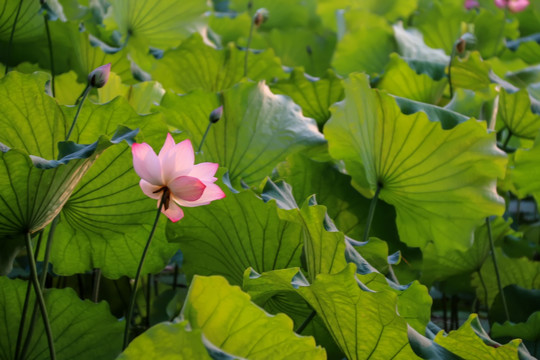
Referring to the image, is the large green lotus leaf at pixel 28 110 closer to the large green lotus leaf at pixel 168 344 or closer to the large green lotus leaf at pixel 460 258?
the large green lotus leaf at pixel 168 344

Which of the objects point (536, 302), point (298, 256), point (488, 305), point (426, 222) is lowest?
point (488, 305)

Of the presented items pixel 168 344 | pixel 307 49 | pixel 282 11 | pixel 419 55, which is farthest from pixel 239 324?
pixel 282 11

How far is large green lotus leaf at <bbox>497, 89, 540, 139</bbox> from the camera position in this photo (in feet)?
4.35

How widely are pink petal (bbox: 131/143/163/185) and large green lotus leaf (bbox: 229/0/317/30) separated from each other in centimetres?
165

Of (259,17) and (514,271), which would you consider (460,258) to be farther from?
(259,17)

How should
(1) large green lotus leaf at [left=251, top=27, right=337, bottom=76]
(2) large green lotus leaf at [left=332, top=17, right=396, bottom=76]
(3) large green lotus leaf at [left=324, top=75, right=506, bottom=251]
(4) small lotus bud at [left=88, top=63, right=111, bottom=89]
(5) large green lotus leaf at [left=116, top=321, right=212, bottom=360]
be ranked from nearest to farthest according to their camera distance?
(5) large green lotus leaf at [left=116, top=321, right=212, bottom=360] < (4) small lotus bud at [left=88, top=63, right=111, bottom=89] < (3) large green lotus leaf at [left=324, top=75, right=506, bottom=251] < (2) large green lotus leaf at [left=332, top=17, right=396, bottom=76] < (1) large green lotus leaf at [left=251, top=27, right=337, bottom=76]

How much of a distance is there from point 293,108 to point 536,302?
55 cm

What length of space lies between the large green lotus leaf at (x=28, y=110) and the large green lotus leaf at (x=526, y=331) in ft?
2.20

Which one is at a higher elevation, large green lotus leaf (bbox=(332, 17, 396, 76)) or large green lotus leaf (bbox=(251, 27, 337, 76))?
large green lotus leaf (bbox=(332, 17, 396, 76))

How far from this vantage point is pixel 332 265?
2.61 feet

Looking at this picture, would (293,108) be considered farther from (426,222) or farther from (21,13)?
(21,13)

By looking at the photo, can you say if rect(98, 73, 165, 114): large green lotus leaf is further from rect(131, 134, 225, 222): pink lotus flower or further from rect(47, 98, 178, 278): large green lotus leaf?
rect(131, 134, 225, 222): pink lotus flower

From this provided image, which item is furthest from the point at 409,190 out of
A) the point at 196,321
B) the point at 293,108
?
the point at 196,321

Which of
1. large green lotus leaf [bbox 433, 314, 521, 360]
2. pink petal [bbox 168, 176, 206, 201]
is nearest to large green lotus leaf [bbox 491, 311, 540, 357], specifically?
large green lotus leaf [bbox 433, 314, 521, 360]
